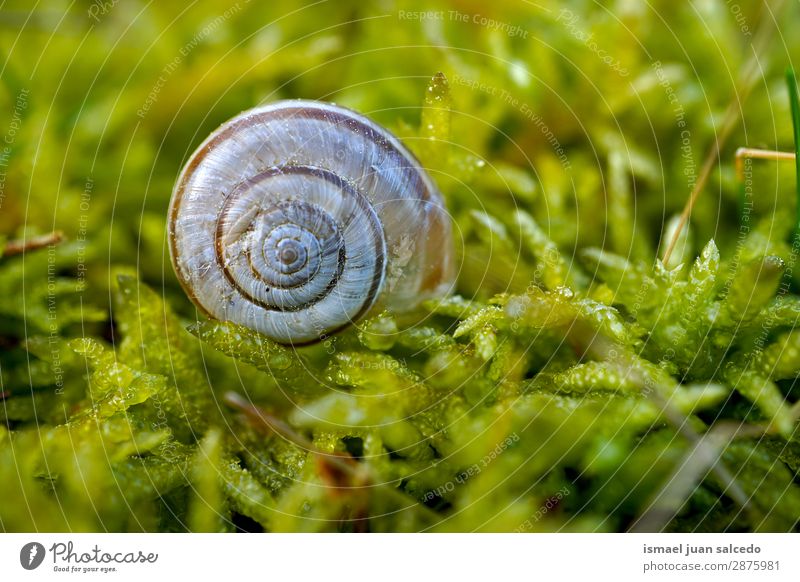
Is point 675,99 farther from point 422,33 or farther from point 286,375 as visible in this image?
point 286,375

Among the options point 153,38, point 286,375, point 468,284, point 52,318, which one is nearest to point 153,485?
point 286,375
